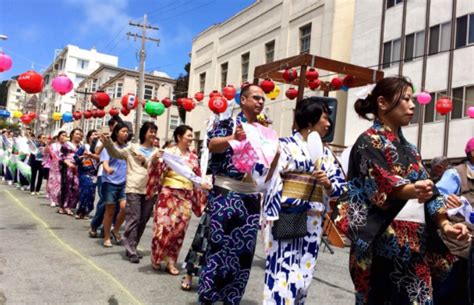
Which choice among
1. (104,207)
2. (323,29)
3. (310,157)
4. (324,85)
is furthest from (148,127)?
(323,29)

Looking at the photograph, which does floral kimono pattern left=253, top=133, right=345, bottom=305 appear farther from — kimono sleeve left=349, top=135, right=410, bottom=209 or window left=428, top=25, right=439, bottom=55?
window left=428, top=25, right=439, bottom=55

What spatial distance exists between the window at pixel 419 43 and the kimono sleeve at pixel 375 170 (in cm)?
1811

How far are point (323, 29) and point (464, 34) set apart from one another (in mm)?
7117

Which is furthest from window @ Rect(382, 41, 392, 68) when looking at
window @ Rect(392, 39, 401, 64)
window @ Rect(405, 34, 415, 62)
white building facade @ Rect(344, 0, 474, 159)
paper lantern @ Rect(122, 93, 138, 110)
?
paper lantern @ Rect(122, 93, 138, 110)

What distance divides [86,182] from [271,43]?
63.3ft

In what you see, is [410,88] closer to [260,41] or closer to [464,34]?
[464,34]

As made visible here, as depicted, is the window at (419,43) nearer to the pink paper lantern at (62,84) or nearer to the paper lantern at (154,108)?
the paper lantern at (154,108)

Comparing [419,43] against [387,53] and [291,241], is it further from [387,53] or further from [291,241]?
[291,241]

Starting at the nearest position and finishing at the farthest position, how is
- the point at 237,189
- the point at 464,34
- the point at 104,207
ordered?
the point at 237,189 < the point at 104,207 < the point at 464,34

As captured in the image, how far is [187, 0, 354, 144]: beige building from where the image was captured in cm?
2278

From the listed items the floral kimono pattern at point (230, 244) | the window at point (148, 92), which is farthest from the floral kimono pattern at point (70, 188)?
the window at point (148, 92)

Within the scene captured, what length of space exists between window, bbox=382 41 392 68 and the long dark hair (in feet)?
61.3

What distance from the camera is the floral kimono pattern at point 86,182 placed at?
9977 millimetres

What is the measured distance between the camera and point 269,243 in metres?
3.41
